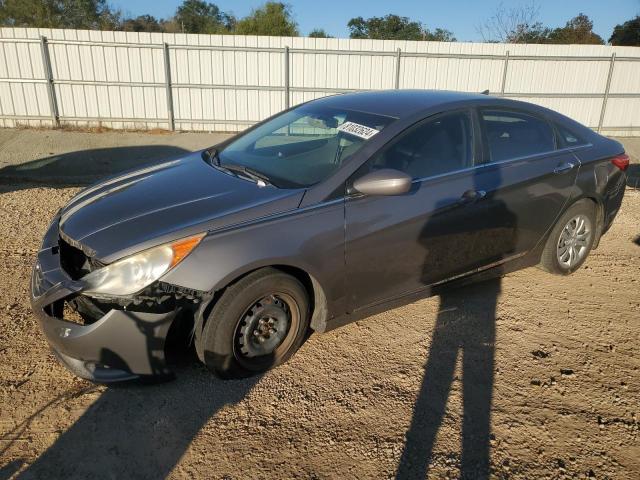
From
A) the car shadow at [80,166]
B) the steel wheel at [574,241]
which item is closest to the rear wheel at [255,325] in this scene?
the steel wheel at [574,241]

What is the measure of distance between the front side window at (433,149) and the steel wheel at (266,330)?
105 cm

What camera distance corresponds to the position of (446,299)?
4.19 m

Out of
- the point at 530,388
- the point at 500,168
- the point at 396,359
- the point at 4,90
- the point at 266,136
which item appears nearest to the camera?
the point at 530,388

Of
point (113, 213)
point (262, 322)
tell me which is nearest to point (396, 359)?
point (262, 322)

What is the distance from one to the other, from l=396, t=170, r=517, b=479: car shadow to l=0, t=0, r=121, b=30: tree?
32890mm

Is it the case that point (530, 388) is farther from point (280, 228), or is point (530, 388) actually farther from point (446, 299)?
point (280, 228)

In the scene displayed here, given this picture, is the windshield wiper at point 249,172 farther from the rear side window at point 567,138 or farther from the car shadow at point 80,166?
the car shadow at point 80,166

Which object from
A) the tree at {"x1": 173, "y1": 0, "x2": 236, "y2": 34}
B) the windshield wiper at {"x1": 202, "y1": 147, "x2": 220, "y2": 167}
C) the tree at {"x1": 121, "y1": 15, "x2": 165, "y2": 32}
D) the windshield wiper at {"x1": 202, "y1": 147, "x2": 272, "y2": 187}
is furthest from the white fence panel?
the tree at {"x1": 173, "y1": 0, "x2": 236, "y2": 34}

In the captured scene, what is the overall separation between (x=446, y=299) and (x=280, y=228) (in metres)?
1.87

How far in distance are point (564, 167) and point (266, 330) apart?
2.84 meters

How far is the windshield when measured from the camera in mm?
3355

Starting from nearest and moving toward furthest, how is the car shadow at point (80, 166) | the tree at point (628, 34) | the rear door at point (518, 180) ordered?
the rear door at point (518, 180) < the car shadow at point (80, 166) < the tree at point (628, 34)

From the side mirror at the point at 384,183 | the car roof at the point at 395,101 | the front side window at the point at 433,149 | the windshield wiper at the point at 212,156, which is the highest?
the car roof at the point at 395,101

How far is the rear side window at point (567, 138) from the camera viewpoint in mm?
4352
